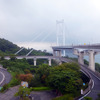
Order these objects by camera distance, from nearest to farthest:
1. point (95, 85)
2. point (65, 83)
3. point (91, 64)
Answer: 1. point (65, 83)
2. point (95, 85)
3. point (91, 64)

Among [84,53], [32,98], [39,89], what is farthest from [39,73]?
[84,53]

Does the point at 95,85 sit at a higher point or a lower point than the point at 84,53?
lower

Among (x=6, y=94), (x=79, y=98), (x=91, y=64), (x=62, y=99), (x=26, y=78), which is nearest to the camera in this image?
(x=62, y=99)

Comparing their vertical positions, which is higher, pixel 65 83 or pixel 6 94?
pixel 65 83

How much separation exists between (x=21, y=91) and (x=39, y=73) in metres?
5.78

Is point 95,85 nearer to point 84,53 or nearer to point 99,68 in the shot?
point 84,53

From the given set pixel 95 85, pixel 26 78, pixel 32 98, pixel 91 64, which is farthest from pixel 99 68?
pixel 32 98

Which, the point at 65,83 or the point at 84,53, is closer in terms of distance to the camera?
the point at 65,83

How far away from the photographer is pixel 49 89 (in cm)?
1273

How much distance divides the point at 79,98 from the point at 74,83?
1.28m

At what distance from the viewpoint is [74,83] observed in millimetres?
10000

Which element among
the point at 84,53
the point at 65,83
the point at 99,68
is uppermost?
the point at 84,53

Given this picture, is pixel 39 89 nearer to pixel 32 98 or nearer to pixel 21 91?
pixel 32 98

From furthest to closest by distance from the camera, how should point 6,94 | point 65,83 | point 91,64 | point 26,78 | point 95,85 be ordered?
1. point 91,64
2. point 26,78
3. point 95,85
4. point 6,94
5. point 65,83
